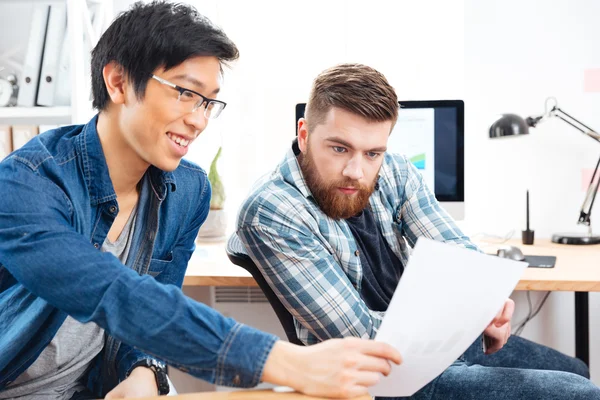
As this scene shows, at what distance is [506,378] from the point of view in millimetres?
1476

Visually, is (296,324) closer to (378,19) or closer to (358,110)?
(358,110)

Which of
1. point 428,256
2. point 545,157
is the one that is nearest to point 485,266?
point 428,256

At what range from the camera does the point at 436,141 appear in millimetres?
2422

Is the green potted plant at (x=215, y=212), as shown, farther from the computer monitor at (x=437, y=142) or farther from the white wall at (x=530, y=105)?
the white wall at (x=530, y=105)

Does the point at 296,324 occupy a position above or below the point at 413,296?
below

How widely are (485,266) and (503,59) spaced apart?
6.38ft

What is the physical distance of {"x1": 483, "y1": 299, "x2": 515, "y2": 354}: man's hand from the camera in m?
1.52

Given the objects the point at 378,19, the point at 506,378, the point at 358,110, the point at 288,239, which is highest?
the point at 378,19

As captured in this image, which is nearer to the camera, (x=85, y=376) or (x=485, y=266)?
(x=485, y=266)

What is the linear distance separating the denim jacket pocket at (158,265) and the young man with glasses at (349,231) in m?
0.20

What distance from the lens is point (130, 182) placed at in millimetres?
1324

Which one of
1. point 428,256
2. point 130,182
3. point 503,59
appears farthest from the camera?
point 503,59

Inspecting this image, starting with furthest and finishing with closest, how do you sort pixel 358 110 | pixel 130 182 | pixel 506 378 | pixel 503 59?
pixel 503 59 < pixel 358 110 < pixel 506 378 < pixel 130 182

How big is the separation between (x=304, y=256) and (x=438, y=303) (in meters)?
0.61
